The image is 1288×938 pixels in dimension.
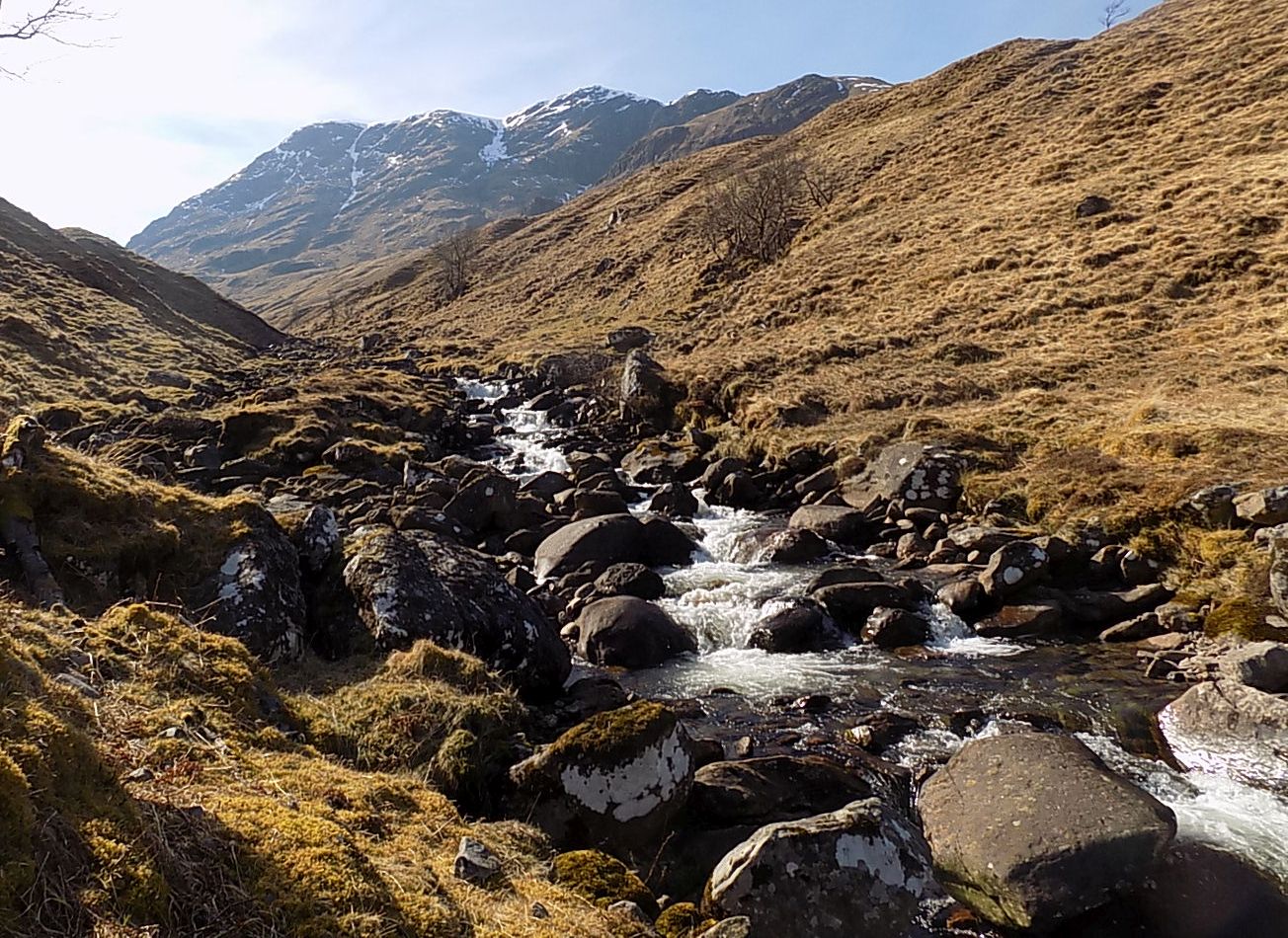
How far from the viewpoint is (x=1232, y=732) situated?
9719mm

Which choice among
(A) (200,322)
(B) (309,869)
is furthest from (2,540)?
(A) (200,322)

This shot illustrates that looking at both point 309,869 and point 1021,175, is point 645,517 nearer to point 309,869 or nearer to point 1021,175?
point 309,869

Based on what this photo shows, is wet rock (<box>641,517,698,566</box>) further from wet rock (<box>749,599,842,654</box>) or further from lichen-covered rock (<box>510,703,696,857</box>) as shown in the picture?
lichen-covered rock (<box>510,703,696,857</box>)

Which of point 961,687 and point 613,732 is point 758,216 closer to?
point 961,687

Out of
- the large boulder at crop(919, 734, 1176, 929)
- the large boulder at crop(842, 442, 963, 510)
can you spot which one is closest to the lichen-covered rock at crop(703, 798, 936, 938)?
the large boulder at crop(919, 734, 1176, 929)

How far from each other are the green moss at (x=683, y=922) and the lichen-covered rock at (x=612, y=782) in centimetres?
126

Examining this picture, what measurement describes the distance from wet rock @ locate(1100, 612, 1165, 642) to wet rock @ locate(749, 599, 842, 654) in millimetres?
4837

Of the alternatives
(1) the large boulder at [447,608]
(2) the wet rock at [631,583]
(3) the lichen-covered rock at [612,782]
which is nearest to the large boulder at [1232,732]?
(3) the lichen-covered rock at [612,782]

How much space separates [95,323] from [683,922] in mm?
60048

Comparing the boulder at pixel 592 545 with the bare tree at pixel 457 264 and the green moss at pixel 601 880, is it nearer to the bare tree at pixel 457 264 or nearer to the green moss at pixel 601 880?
the green moss at pixel 601 880

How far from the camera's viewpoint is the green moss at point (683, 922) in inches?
245

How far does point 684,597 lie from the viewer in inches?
661

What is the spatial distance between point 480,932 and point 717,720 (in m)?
6.77

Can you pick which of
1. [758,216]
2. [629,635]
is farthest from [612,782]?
[758,216]
